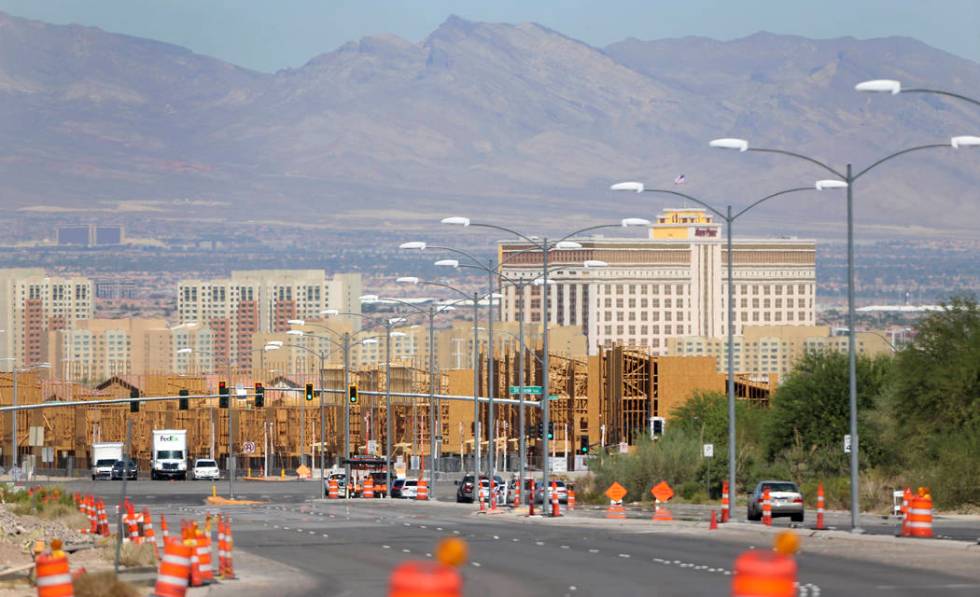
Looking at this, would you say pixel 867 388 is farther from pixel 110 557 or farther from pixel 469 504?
pixel 110 557

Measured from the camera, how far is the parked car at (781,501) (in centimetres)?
5722

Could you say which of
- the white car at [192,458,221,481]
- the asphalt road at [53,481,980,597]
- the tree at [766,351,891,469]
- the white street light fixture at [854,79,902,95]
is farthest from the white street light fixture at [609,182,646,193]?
the white car at [192,458,221,481]

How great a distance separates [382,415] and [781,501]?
94.1 metres

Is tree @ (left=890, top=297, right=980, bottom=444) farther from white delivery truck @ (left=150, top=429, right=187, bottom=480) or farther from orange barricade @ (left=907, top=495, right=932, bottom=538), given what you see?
white delivery truck @ (left=150, top=429, right=187, bottom=480)

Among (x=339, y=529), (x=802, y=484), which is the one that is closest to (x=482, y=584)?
(x=339, y=529)

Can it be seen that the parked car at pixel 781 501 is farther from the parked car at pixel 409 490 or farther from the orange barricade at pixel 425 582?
the orange barricade at pixel 425 582

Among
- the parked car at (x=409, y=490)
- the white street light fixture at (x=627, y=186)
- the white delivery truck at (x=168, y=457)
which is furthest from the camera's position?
the white delivery truck at (x=168, y=457)

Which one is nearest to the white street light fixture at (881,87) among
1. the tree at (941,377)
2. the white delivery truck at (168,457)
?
the tree at (941,377)

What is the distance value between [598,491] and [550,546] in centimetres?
3834

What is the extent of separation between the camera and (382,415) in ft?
492

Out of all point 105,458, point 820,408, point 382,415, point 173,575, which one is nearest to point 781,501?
point 820,408

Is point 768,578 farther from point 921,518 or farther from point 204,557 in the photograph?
point 921,518

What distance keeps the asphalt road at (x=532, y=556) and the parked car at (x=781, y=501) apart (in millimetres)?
3790

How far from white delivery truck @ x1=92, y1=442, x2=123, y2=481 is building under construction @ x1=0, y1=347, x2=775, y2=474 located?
26.5ft
